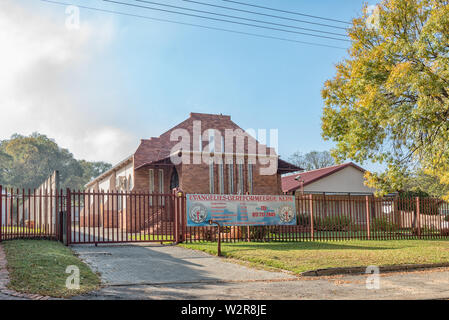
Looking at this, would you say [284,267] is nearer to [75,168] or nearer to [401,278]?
[401,278]

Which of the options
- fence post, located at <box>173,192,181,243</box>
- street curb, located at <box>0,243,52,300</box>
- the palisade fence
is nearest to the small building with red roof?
the palisade fence

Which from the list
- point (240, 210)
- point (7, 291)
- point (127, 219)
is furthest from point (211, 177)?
point (7, 291)

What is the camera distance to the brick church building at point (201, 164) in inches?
1006

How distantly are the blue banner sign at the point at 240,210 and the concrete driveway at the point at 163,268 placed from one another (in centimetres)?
189

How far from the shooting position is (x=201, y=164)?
25703 millimetres

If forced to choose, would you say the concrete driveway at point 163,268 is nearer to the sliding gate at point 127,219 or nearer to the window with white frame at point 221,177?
the sliding gate at point 127,219

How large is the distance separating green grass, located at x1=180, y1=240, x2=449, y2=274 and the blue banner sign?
0.97m

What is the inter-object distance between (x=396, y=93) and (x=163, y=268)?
31.9ft

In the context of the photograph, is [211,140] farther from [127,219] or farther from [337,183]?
[337,183]

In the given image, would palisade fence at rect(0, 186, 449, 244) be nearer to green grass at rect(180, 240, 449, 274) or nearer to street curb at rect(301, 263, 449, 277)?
green grass at rect(180, 240, 449, 274)

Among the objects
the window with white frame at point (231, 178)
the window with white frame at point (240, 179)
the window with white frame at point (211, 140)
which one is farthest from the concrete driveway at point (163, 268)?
the window with white frame at point (240, 179)

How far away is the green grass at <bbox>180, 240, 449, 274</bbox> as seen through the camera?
437 inches
